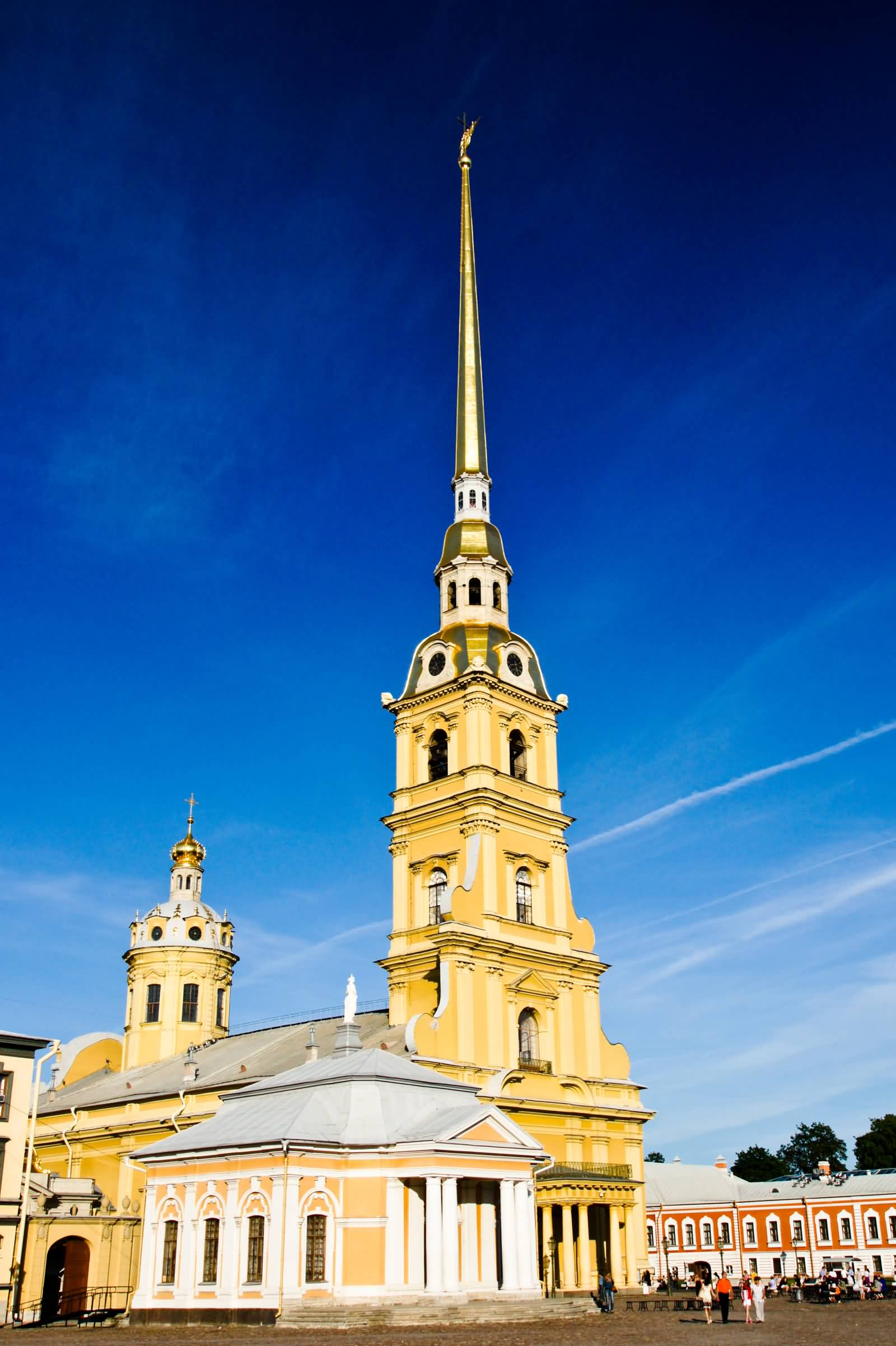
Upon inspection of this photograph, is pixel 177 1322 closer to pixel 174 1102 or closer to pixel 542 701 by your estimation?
pixel 174 1102

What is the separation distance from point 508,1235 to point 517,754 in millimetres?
21385

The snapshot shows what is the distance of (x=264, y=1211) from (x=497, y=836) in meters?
18.4

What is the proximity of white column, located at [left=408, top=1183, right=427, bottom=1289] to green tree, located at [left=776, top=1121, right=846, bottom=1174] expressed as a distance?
84165mm

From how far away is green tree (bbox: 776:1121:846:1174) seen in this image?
350 ft

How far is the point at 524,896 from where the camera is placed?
47156mm

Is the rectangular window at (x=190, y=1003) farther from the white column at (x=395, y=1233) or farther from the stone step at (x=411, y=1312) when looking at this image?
the stone step at (x=411, y=1312)

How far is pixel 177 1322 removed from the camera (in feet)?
99.8

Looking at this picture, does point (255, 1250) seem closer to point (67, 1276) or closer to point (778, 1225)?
point (67, 1276)

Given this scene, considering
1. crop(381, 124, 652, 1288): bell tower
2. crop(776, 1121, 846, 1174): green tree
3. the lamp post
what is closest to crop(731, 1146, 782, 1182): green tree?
crop(776, 1121, 846, 1174): green tree

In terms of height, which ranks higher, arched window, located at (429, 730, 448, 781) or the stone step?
arched window, located at (429, 730, 448, 781)

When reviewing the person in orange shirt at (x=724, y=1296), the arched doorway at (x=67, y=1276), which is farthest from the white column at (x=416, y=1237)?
the arched doorway at (x=67, y=1276)

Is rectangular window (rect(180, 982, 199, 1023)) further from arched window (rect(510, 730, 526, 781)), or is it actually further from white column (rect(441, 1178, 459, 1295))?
white column (rect(441, 1178, 459, 1295))

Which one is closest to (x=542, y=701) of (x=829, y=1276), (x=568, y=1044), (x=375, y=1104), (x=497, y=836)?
(x=497, y=836)

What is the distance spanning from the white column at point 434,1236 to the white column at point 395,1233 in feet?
2.35
